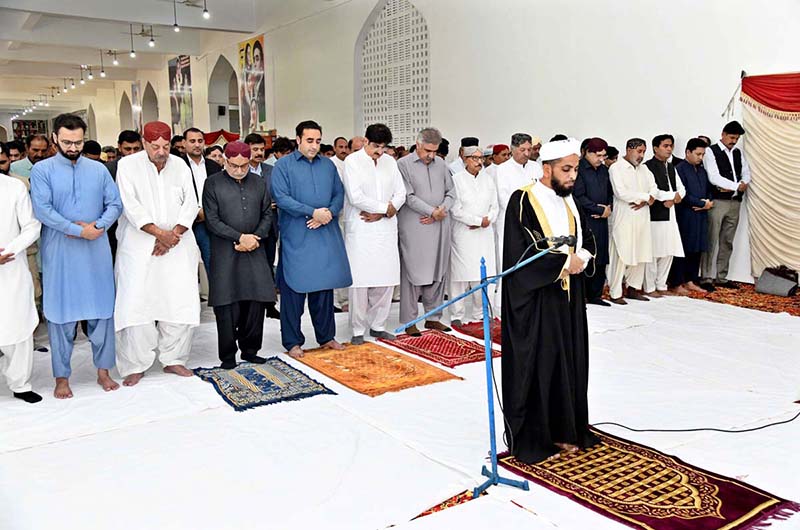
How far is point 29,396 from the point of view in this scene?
403 centimetres

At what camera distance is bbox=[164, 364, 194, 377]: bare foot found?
4484mm

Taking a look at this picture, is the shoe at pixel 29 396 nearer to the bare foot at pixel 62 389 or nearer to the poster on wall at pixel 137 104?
the bare foot at pixel 62 389

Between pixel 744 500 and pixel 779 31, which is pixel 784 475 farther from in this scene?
pixel 779 31

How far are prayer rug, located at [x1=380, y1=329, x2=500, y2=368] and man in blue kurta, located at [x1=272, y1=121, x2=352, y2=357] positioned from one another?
25.9 inches

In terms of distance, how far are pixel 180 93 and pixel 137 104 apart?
4230 millimetres

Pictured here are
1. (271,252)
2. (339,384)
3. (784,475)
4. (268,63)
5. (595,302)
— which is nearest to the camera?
(784,475)

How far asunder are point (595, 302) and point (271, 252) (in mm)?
2935

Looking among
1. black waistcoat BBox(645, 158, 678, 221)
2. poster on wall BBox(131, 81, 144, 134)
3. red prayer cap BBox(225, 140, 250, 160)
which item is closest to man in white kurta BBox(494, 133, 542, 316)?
black waistcoat BBox(645, 158, 678, 221)

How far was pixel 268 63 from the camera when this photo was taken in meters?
14.7

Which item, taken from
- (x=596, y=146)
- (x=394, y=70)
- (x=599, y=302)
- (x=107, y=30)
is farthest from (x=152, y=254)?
(x=107, y=30)

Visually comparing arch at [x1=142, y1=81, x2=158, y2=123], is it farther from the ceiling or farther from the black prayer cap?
the black prayer cap

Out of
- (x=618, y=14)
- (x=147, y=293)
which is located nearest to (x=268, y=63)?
(x=618, y=14)

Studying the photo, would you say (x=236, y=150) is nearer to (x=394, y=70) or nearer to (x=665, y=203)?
(x=665, y=203)

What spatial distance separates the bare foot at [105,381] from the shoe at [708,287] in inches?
213
